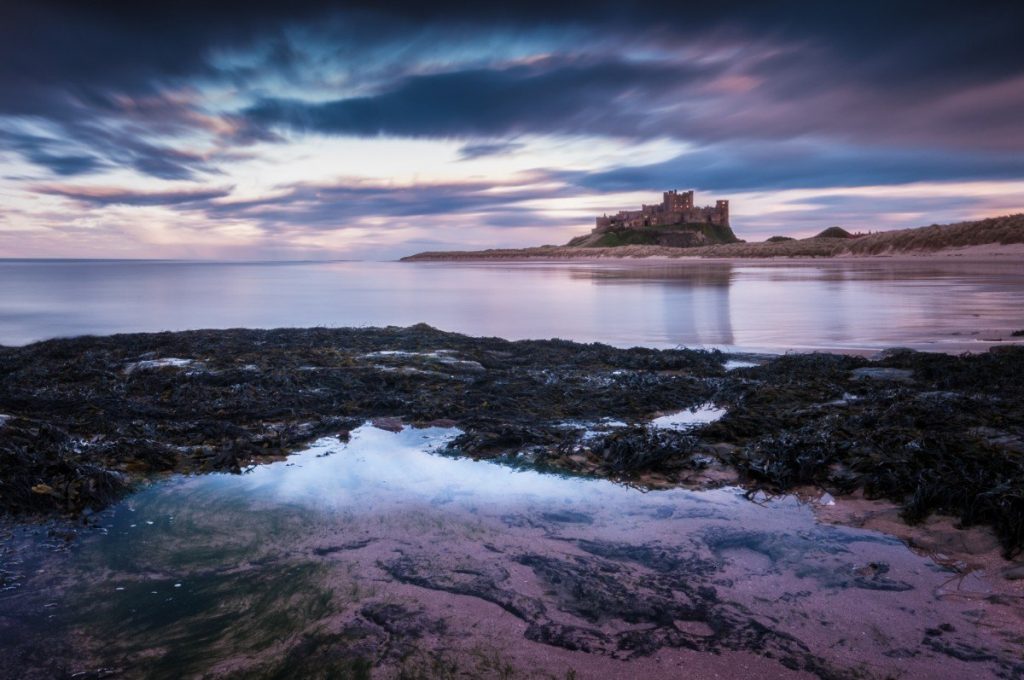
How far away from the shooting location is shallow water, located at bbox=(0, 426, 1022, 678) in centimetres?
229

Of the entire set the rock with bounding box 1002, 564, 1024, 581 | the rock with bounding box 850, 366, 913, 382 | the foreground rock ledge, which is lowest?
the rock with bounding box 1002, 564, 1024, 581

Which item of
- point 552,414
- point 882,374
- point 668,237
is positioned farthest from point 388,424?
point 668,237

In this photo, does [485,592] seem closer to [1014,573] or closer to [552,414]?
[1014,573]

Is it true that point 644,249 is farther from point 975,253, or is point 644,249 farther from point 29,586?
point 29,586

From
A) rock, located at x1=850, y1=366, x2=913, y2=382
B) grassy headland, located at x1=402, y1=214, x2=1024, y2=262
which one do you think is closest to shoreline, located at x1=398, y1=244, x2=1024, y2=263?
grassy headland, located at x1=402, y1=214, x2=1024, y2=262

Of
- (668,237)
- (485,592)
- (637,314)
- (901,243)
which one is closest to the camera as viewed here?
(485,592)

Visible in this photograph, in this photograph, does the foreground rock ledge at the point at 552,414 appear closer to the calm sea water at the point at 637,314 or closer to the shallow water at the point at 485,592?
the shallow water at the point at 485,592

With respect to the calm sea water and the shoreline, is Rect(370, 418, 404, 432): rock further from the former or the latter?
the shoreline

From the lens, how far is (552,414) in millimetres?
6086

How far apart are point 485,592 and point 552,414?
339cm

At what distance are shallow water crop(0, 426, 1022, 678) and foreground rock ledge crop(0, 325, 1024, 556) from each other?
1.73ft

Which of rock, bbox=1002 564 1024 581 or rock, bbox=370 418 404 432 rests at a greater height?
rock, bbox=370 418 404 432

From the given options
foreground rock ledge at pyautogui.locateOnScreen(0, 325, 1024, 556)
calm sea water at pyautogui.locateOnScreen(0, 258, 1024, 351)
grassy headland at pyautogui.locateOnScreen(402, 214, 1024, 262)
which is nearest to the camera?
foreground rock ledge at pyautogui.locateOnScreen(0, 325, 1024, 556)

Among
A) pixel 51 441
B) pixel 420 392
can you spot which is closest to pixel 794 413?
pixel 420 392
